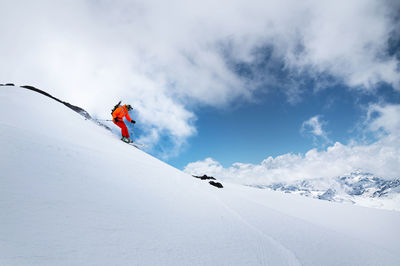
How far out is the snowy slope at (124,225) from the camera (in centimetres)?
207

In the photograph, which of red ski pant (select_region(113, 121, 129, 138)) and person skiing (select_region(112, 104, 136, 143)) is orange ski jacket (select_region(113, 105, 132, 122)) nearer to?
person skiing (select_region(112, 104, 136, 143))

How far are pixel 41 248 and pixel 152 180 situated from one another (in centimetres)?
312

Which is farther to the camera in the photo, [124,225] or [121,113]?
[121,113]

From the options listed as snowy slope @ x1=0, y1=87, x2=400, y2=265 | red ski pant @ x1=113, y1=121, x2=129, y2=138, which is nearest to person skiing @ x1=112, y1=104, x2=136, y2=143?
red ski pant @ x1=113, y1=121, x2=129, y2=138

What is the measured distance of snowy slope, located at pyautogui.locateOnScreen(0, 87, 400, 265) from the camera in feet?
6.80

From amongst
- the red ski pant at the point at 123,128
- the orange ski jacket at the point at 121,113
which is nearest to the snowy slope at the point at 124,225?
the red ski pant at the point at 123,128

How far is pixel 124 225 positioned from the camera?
268 centimetres

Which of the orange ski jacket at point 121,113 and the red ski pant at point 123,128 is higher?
the orange ski jacket at point 121,113

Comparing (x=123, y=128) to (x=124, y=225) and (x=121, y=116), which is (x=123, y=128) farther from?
(x=124, y=225)

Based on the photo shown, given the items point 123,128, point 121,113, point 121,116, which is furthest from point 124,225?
point 121,113

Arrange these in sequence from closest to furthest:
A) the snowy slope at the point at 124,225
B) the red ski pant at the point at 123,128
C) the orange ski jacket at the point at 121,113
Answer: the snowy slope at the point at 124,225 → the red ski pant at the point at 123,128 → the orange ski jacket at the point at 121,113

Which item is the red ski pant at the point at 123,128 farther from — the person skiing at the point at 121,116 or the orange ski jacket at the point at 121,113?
the orange ski jacket at the point at 121,113

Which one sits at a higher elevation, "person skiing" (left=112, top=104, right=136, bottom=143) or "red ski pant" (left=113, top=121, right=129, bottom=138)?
"person skiing" (left=112, top=104, right=136, bottom=143)

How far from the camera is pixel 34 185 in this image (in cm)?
271
